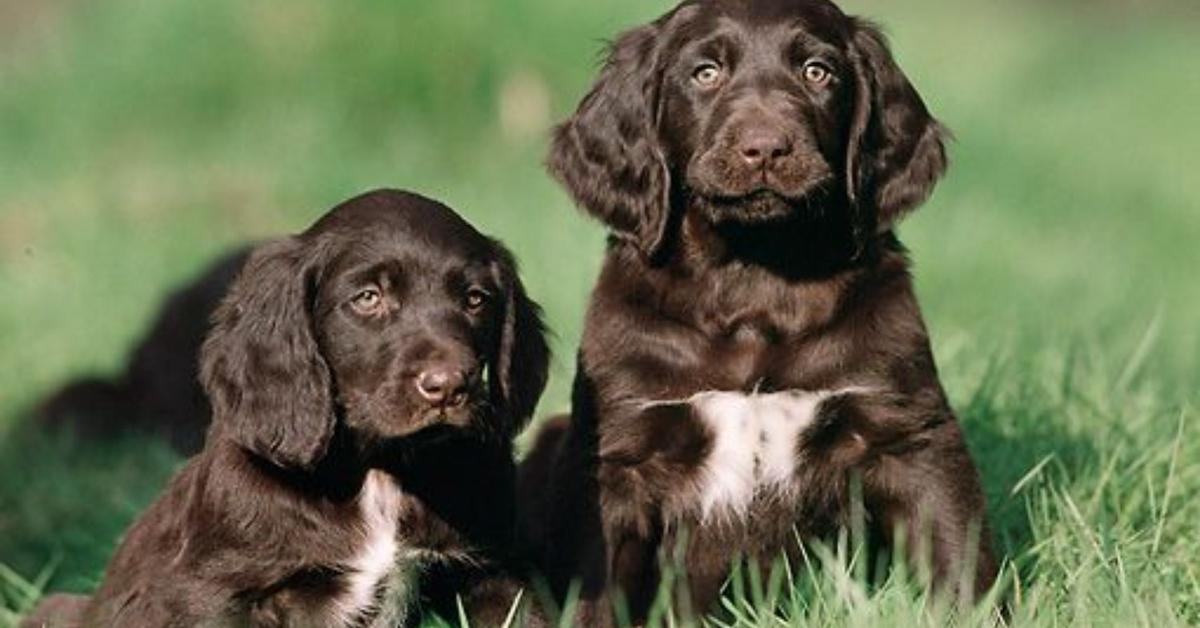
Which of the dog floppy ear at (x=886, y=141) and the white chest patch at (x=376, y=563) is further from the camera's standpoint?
the dog floppy ear at (x=886, y=141)

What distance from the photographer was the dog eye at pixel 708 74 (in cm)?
674

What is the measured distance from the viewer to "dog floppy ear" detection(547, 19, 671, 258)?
6.83 meters

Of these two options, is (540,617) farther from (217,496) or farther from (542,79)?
(542,79)

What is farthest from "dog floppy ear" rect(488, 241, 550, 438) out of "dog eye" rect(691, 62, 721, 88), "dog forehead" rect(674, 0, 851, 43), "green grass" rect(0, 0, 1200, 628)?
"green grass" rect(0, 0, 1200, 628)

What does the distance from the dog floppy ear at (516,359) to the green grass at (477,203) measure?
1.42 m

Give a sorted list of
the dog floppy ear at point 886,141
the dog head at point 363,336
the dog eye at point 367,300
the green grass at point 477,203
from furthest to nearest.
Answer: the green grass at point 477,203 → the dog floppy ear at point 886,141 → the dog eye at point 367,300 → the dog head at point 363,336

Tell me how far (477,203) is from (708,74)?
19.4ft

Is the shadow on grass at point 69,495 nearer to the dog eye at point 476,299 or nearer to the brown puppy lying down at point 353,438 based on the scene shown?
A: the brown puppy lying down at point 353,438

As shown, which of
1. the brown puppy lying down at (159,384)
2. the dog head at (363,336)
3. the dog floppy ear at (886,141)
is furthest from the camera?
the brown puppy lying down at (159,384)

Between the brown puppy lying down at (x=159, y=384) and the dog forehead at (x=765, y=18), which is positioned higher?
the dog forehead at (x=765, y=18)

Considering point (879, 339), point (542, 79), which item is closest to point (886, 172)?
point (879, 339)

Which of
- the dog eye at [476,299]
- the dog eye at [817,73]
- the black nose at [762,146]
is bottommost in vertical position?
the dog eye at [476,299]

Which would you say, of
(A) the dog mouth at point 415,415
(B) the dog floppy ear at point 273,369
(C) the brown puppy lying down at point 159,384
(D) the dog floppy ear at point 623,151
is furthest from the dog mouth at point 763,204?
(C) the brown puppy lying down at point 159,384

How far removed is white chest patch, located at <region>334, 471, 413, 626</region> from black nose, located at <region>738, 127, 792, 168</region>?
1162mm
